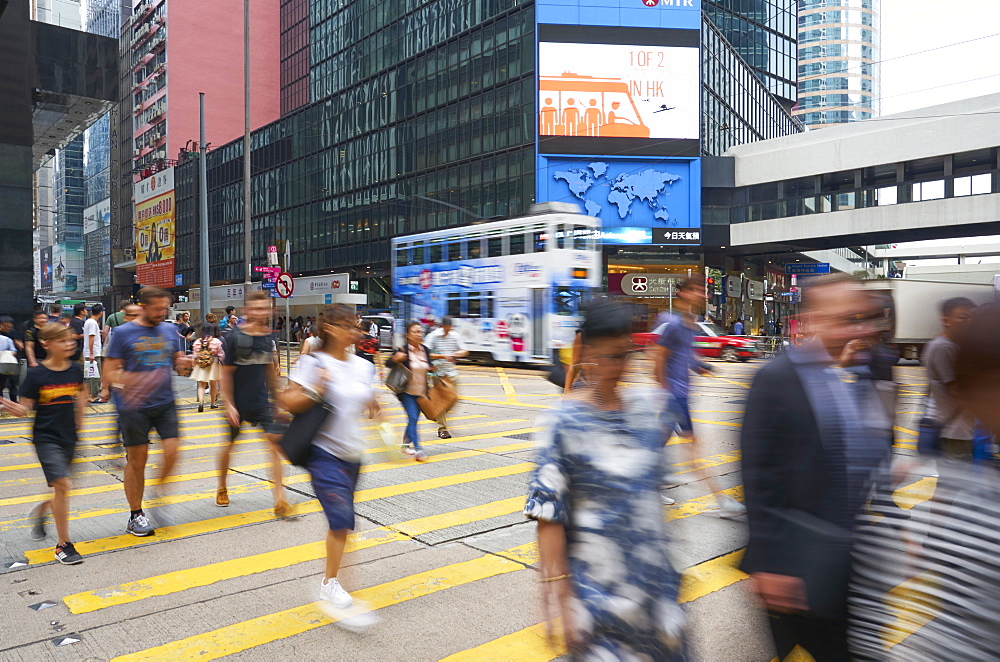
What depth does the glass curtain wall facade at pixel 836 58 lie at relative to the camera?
116000mm

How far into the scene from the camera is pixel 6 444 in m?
10.2

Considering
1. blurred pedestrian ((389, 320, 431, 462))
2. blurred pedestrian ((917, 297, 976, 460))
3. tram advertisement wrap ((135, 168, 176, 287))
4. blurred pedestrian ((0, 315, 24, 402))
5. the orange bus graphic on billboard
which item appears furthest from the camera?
tram advertisement wrap ((135, 168, 176, 287))

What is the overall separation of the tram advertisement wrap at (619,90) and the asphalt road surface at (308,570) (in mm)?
34618

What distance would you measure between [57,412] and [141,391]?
59cm

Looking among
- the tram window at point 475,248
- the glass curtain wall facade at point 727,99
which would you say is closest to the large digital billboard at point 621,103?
the glass curtain wall facade at point 727,99

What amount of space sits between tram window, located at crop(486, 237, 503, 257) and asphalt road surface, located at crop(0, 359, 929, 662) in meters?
13.9

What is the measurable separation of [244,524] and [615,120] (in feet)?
124

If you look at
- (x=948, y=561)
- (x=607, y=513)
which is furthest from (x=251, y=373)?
(x=948, y=561)

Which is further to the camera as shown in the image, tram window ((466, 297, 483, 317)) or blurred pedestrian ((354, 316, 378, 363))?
tram window ((466, 297, 483, 317))

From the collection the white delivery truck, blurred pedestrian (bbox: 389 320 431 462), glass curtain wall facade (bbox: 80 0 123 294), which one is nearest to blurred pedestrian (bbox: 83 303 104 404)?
blurred pedestrian (bbox: 389 320 431 462)

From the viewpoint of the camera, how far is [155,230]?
72.8 metres

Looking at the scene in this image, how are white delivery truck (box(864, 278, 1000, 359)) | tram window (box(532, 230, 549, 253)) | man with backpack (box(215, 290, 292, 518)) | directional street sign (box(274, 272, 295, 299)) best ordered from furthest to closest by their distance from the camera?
white delivery truck (box(864, 278, 1000, 359)) < tram window (box(532, 230, 549, 253)) < directional street sign (box(274, 272, 295, 299)) < man with backpack (box(215, 290, 292, 518))

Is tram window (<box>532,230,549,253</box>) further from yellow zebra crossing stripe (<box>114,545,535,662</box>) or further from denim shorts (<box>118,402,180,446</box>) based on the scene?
yellow zebra crossing stripe (<box>114,545,535,662</box>)

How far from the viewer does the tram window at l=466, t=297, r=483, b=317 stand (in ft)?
75.6
